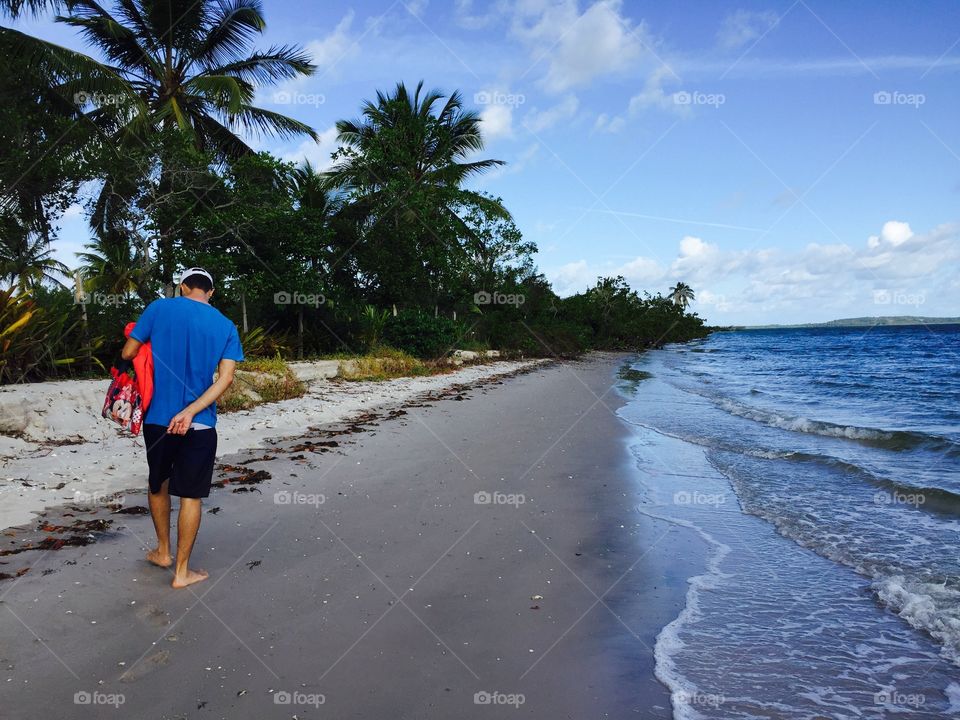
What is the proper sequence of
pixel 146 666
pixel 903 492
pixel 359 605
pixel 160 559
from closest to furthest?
pixel 146 666 < pixel 359 605 < pixel 160 559 < pixel 903 492

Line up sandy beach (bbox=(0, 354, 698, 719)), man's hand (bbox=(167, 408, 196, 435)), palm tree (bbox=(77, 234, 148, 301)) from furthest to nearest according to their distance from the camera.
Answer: palm tree (bbox=(77, 234, 148, 301)), man's hand (bbox=(167, 408, 196, 435)), sandy beach (bbox=(0, 354, 698, 719))

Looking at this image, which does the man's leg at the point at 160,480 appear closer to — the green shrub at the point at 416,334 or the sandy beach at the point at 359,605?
the sandy beach at the point at 359,605

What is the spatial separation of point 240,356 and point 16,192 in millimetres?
13304

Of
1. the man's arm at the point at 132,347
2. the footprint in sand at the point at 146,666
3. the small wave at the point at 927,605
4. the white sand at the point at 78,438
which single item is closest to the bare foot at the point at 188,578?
the footprint in sand at the point at 146,666

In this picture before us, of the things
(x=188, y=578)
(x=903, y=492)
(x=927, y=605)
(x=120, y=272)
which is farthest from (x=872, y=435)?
(x=120, y=272)

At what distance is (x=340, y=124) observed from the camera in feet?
99.2

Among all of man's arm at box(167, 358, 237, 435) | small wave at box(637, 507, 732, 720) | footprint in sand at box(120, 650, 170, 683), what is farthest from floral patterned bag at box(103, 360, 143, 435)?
small wave at box(637, 507, 732, 720)

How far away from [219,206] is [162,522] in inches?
474

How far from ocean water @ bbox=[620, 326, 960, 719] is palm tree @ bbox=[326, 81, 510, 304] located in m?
12.6

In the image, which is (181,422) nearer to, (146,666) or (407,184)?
(146,666)

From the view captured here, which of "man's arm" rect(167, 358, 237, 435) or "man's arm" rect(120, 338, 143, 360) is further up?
"man's arm" rect(120, 338, 143, 360)

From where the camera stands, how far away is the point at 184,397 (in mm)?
3650

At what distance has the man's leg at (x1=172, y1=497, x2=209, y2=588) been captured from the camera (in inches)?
145

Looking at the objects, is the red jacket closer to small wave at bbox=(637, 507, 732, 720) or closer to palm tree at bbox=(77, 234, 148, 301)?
small wave at bbox=(637, 507, 732, 720)
